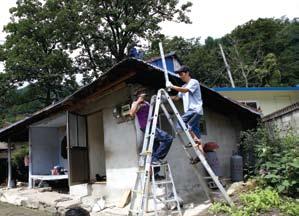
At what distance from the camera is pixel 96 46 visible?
27.4m

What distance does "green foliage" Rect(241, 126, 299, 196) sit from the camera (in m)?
6.52

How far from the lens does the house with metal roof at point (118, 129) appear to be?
317 inches

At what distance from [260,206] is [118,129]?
12.2 ft

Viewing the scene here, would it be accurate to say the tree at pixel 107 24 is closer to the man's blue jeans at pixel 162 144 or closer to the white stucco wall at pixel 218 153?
the white stucco wall at pixel 218 153

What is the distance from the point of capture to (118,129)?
28.2ft

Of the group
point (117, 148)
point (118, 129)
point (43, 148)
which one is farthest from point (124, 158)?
point (43, 148)

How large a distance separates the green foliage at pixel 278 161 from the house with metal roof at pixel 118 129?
1.56 m

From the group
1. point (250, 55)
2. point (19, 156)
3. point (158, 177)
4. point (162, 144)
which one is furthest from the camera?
point (250, 55)

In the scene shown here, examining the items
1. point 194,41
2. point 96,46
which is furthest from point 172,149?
point 194,41

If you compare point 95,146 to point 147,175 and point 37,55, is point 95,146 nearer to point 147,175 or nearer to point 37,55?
point 147,175

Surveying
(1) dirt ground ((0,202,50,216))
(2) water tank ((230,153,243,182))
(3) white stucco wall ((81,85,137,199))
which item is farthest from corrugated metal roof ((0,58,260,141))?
(1) dirt ground ((0,202,50,216))

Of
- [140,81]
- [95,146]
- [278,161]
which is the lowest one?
[278,161]

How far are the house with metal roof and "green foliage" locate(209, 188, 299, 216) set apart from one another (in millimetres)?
1861

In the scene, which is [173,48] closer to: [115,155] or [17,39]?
[17,39]
